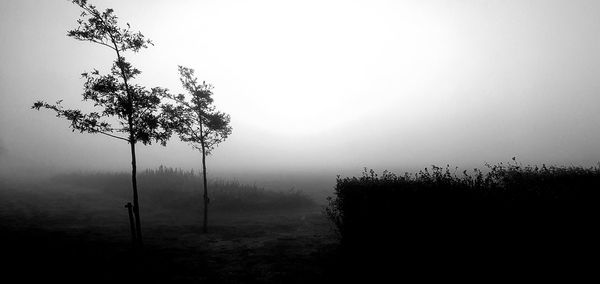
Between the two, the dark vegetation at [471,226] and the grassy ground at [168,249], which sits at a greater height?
the dark vegetation at [471,226]

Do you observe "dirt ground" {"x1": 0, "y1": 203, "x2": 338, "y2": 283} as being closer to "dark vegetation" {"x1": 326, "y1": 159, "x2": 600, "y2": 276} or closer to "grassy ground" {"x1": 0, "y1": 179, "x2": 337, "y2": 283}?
"grassy ground" {"x1": 0, "y1": 179, "x2": 337, "y2": 283}

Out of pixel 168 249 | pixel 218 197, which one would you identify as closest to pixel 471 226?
pixel 168 249

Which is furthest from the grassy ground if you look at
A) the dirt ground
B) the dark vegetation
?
the dark vegetation

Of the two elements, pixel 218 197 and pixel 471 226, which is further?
pixel 218 197

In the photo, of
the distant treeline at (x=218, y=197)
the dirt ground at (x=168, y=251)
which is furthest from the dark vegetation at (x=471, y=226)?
the distant treeline at (x=218, y=197)

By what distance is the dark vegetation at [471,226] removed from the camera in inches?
208

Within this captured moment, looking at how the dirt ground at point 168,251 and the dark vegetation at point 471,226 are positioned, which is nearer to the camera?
the dark vegetation at point 471,226

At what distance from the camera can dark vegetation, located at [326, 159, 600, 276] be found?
5285 millimetres

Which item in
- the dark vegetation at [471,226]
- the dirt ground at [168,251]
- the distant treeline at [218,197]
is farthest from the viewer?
the distant treeline at [218,197]

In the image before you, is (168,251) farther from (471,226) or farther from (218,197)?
(218,197)

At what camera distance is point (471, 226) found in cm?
654

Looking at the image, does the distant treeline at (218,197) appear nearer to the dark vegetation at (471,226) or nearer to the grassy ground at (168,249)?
the grassy ground at (168,249)

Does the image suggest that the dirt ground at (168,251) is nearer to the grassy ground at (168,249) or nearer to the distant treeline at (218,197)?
the grassy ground at (168,249)

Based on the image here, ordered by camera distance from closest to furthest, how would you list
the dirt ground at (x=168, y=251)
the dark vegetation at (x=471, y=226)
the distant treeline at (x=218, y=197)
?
1. the dark vegetation at (x=471, y=226)
2. the dirt ground at (x=168, y=251)
3. the distant treeline at (x=218, y=197)
